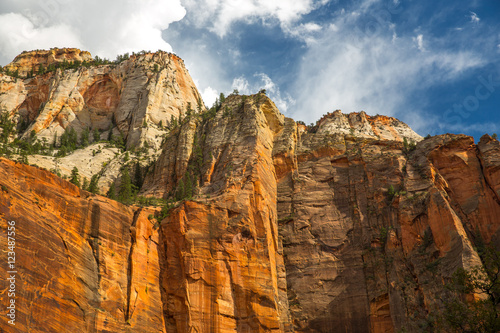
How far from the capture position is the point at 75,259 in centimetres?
3991

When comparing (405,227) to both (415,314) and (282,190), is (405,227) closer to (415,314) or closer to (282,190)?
(415,314)

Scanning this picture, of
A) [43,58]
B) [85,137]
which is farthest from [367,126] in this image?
[43,58]

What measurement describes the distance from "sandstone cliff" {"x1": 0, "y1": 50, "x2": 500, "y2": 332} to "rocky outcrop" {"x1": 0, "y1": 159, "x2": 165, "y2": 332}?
0.11 metres

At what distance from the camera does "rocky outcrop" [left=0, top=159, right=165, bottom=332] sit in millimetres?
35750

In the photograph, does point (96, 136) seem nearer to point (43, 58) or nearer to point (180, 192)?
point (180, 192)

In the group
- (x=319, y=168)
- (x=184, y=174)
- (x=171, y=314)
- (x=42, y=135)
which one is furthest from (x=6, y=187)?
(x=42, y=135)

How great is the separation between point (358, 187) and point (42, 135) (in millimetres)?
53127

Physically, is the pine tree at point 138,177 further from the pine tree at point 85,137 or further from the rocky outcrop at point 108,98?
the pine tree at point 85,137

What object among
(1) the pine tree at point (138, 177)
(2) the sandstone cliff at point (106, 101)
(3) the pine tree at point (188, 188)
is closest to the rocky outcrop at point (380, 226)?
(3) the pine tree at point (188, 188)

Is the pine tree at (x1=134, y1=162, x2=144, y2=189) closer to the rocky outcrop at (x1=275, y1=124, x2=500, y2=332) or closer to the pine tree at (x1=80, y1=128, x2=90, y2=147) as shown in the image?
the pine tree at (x1=80, y1=128, x2=90, y2=147)

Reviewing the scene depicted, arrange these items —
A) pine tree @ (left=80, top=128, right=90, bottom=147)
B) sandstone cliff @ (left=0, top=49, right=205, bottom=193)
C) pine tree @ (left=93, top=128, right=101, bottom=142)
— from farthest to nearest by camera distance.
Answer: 1. pine tree @ (left=93, top=128, right=101, bottom=142)
2. sandstone cliff @ (left=0, top=49, right=205, bottom=193)
3. pine tree @ (left=80, top=128, right=90, bottom=147)

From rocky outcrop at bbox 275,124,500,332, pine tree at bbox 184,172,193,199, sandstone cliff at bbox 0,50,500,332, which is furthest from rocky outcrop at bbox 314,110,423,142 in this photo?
pine tree at bbox 184,172,193,199

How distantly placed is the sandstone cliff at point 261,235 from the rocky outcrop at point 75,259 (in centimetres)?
11

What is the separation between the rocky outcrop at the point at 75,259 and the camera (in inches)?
1407
